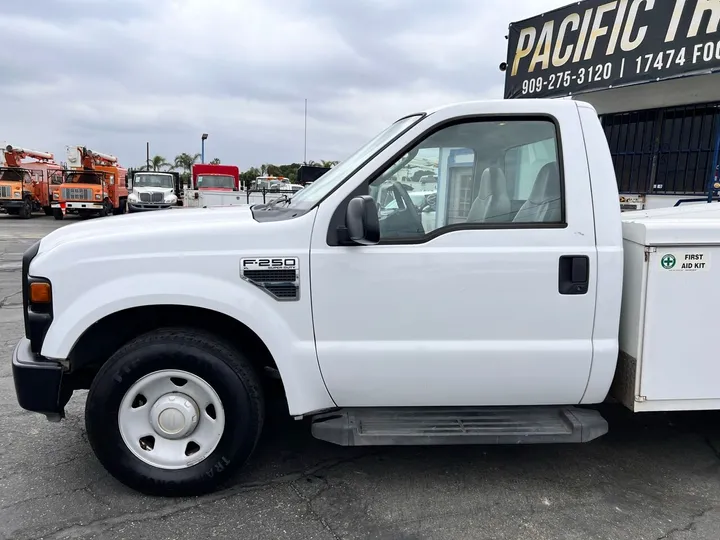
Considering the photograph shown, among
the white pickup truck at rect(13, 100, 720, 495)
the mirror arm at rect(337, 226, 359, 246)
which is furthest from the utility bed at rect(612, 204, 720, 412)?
the mirror arm at rect(337, 226, 359, 246)

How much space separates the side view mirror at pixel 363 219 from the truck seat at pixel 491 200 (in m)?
0.56

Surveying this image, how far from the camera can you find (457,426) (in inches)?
114

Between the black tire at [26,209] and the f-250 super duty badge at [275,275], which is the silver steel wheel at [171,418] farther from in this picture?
the black tire at [26,209]

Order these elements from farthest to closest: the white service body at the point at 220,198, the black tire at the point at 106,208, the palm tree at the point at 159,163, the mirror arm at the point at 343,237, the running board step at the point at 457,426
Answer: the palm tree at the point at 159,163 < the black tire at the point at 106,208 < the white service body at the point at 220,198 < the running board step at the point at 457,426 < the mirror arm at the point at 343,237

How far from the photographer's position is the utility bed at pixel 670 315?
277cm

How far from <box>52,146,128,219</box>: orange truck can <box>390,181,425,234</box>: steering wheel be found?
24.3 m

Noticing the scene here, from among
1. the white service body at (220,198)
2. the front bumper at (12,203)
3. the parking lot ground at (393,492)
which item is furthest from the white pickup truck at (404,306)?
the front bumper at (12,203)

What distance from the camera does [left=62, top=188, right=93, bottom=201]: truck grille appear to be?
78.0 ft

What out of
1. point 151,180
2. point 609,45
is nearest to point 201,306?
point 609,45

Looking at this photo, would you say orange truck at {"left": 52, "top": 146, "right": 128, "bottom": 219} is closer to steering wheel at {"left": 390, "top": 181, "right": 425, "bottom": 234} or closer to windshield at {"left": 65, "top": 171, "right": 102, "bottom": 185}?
windshield at {"left": 65, "top": 171, "right": 102, "bottom": 185}

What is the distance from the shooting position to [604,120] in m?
10.5

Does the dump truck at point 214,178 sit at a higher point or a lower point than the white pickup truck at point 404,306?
higher

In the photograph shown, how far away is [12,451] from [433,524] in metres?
2.55

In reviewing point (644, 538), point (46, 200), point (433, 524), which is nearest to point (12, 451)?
point (433, 524)
